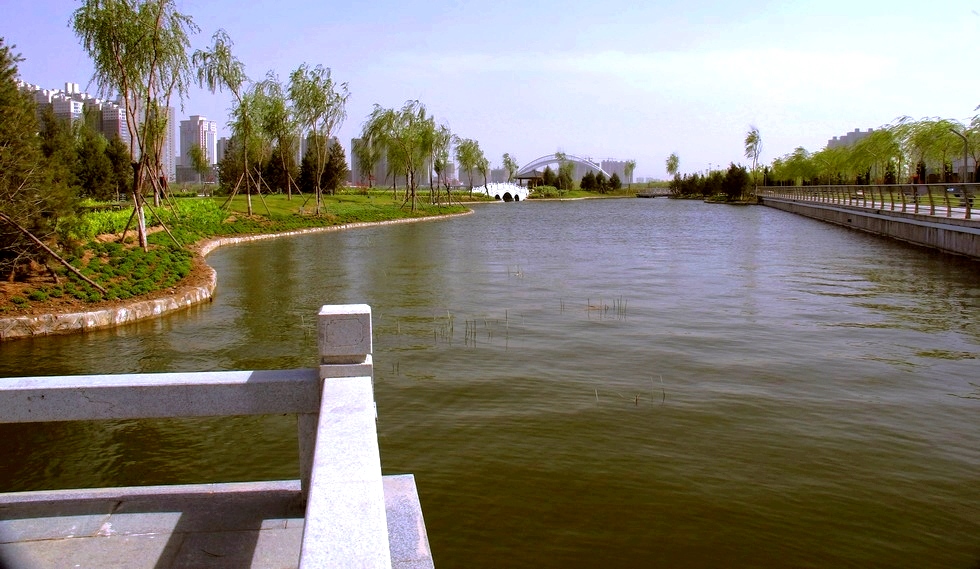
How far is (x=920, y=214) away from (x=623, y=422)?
22554 millimetres

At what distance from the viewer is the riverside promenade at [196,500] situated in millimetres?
3596

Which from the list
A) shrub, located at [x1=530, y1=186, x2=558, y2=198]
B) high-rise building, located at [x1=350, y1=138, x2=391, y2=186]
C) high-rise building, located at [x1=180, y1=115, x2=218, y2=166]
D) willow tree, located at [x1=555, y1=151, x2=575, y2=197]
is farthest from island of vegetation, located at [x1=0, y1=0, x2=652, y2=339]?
willow tree, located at [x1=555, y1=151, x2=575, y2=197]

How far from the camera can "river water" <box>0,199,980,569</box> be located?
505cm

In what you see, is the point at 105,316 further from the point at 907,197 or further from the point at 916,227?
the point at 907,197

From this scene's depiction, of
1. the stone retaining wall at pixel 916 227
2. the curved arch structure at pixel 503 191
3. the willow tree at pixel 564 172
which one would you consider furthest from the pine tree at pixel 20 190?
the willow tree at pixel 564 172

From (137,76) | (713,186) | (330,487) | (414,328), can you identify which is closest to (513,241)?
(137,76)

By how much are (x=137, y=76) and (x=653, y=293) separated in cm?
1307

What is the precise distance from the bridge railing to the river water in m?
7.22

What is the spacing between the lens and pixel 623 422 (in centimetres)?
711

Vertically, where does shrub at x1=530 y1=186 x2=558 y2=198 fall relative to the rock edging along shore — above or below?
above

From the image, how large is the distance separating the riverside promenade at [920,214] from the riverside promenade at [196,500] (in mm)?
20692

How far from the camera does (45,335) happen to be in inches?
435

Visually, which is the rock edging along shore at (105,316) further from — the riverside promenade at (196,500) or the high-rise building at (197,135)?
the high-rise building at (197,135)

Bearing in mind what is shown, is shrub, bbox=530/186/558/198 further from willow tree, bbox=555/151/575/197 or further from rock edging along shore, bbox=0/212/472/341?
rock edging along shore, bbox=0/212/472/341
